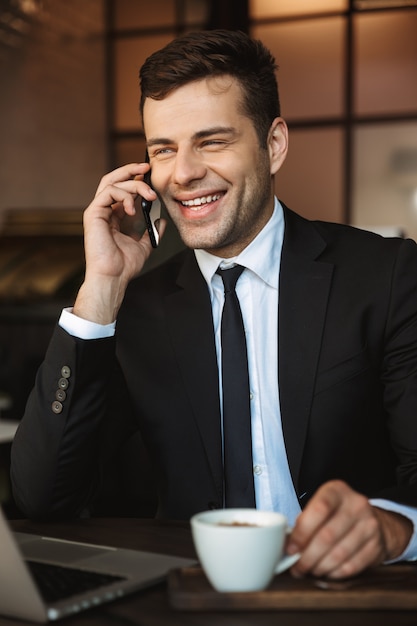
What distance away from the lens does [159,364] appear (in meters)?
1.67

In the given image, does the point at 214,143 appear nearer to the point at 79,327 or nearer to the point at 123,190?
the point at 123,190

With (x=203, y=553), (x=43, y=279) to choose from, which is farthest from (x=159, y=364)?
(x=43, y=279)

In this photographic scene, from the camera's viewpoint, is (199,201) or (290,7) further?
(290,7)

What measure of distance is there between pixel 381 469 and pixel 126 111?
15.3 feet


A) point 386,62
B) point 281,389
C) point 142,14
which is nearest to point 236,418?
point 281,389

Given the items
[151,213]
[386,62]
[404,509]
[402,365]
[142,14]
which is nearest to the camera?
[404,509]

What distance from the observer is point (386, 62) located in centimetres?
508

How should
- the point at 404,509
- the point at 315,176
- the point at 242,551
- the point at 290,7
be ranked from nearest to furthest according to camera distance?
the point at 242,551 < the point at 404,509 < the point at 315,176 < the point at 290,7

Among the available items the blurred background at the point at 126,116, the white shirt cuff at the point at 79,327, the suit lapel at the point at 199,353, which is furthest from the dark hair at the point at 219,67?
the blurred background at the point at 126,116

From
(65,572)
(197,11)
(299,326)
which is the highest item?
(197,11)

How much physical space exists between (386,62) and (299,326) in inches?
151

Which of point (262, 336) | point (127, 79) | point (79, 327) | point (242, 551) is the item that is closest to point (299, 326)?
point (262, 336)

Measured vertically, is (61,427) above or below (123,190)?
below

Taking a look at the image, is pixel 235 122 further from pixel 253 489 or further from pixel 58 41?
pixel 58 41
